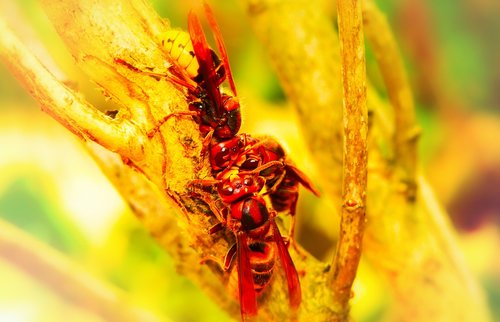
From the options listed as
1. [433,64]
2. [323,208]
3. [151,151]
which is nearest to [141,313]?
[323,208]

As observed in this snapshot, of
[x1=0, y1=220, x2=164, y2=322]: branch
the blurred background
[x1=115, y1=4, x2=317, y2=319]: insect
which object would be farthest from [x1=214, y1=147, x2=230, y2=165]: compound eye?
[x1=0, y1=220, x2=164, y2=322]: branch

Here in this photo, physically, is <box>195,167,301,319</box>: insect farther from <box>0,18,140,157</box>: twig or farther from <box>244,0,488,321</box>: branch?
<box>244,0,488,321</box>: branch

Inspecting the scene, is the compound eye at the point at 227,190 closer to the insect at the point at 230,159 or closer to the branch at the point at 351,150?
the insect at the point at 230,159

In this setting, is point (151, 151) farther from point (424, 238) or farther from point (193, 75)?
point (424, 238)

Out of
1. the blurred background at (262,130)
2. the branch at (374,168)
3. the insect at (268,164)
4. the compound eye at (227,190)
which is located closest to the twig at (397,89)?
the branch at (374,168)

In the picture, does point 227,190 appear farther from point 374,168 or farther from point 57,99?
point 374,168

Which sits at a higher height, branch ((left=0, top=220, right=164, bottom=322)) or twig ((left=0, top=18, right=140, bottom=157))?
twig ((left=0, top=18, right=140, bottom=157))
